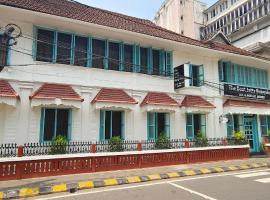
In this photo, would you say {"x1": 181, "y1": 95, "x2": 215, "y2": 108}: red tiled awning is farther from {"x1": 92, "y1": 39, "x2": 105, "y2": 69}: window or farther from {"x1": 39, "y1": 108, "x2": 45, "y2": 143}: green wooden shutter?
{"x1": 39, "y1": 108, "x2": 45, "y2": 143}: green wooden shutter

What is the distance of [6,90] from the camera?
9.77m

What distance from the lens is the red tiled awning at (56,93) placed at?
10.4 m

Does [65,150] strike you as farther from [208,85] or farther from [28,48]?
[208,85]

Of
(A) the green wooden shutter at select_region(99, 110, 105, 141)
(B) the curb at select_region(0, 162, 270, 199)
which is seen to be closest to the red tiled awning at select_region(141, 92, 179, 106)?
(A) the green wooden shutter at select_region(99, 110, 105, 141)

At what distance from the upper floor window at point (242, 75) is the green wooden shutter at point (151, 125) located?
5673 mm

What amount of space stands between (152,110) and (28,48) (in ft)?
20.9

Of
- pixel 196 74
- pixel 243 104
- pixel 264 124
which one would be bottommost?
pixel 264 124

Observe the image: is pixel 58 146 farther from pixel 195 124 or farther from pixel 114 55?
pixel 195 124

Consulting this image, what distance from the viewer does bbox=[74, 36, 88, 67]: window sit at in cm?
1186

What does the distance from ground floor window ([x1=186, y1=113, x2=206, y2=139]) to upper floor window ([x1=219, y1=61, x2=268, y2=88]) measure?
3.03 meters

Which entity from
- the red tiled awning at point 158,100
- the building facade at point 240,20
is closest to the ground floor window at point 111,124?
the red tiled awning at point 158,100

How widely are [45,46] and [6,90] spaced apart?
8.93 feet

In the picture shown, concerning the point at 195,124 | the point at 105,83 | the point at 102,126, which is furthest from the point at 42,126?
the point at 195,124

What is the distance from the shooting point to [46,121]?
10.9 metres
